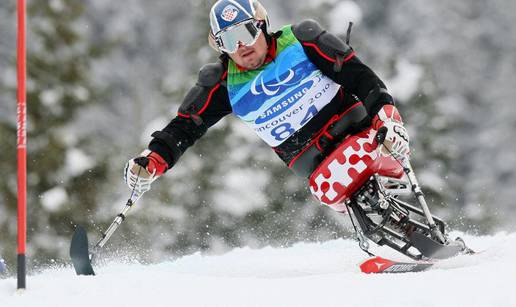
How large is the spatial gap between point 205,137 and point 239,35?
39.3 ft

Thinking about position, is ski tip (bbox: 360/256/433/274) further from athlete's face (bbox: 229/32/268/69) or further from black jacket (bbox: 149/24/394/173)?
athlete's face (bbox: 229/32/268/69)

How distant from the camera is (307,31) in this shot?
488cm

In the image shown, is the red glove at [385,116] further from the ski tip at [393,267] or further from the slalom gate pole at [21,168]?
the slalom gate pole at [21,168]

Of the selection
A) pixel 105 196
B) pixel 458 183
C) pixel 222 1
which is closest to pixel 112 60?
pixel 105 196

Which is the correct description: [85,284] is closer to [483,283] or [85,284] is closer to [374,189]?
[483,283]

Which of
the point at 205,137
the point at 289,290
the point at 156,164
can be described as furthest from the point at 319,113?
the point at 205,137

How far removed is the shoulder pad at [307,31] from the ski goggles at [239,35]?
0.85 ft

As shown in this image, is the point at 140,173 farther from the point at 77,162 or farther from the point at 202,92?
the point at 77,162

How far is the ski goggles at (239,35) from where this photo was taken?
15.7 feet

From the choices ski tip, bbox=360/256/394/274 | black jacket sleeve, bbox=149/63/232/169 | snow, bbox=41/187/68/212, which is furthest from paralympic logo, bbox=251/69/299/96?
snow, bbox=41/187/68/212

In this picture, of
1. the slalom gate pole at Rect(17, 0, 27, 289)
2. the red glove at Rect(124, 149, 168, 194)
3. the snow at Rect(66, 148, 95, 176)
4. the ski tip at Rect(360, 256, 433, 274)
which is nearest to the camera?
the slalom gate pole at Rect(17, 0, 27, 289)

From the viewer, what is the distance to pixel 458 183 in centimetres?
1861

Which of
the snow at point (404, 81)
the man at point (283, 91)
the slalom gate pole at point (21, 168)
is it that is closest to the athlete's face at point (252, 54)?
the man at point (283, 91)

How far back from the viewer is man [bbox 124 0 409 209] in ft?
15.8
